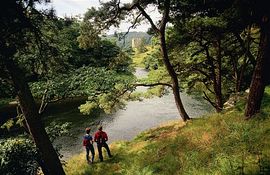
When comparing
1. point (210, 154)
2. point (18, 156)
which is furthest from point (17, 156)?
point (210, 154)

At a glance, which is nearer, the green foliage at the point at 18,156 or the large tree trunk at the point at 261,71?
the large tree trunk at the point at 261,71

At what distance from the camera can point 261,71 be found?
9922mm

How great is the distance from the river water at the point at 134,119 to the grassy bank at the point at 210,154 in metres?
10.0

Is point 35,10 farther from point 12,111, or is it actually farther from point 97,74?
point 97,74

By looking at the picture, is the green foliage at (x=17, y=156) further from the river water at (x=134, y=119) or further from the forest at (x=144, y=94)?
the river water at (x=134, y=119)

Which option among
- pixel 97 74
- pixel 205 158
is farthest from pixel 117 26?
pixel 97 74

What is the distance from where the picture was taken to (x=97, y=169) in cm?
1438

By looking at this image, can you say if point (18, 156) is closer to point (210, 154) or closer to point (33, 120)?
point (33, 120)

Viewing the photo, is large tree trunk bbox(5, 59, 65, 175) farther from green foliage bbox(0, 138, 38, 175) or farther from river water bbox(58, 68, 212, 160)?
river water bbox(58, 68, 212, 160)

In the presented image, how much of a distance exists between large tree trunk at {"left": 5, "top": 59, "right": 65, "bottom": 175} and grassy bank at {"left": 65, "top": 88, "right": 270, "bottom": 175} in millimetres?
2450

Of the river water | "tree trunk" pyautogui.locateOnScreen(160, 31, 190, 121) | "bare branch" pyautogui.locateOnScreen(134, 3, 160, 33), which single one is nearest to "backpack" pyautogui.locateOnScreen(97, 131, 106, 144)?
"tree trunk" pyautogui.locateOnScreen(160, 31, 190, 121)

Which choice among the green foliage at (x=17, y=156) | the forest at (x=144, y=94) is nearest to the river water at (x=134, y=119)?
the forest at (x=144, y=94)

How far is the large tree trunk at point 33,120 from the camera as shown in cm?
1128

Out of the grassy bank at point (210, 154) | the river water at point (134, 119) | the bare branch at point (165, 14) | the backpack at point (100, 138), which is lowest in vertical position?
the river water at point (134, 119)
